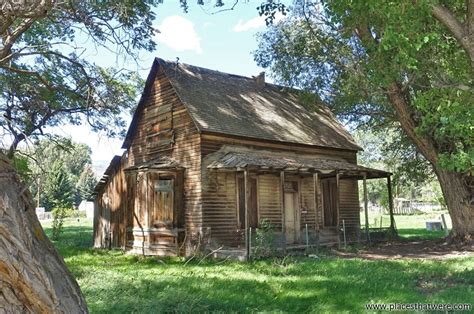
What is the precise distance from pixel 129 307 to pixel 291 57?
53.0 ft

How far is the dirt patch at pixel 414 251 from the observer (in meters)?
14.2

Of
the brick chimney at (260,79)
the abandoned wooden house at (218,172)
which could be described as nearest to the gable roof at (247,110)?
the abandoned wooden house at (218,172)

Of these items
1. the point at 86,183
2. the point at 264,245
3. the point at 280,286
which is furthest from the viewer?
the point at 86,183

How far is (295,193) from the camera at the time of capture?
1858 centimetres

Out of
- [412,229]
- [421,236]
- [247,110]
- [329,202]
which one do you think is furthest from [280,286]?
[412,229]

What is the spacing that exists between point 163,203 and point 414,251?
976cm

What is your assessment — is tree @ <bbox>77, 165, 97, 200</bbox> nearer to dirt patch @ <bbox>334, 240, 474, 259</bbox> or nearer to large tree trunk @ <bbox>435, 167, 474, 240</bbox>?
dirt patch @ <bbox>334, 240, 474, 259</bbox>

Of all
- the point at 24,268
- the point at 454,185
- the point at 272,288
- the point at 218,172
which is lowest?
the point at 272,288

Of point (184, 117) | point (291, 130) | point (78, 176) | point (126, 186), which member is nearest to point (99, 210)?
point (126, 186)

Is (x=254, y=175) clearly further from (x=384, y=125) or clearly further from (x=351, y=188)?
(x=384, y=125)

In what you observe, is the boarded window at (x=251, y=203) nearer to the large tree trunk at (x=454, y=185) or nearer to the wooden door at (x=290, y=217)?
the wooden door at (x=290, y=217)

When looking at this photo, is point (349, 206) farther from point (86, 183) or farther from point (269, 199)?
point (86, 183)

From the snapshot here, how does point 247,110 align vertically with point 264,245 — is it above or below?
above

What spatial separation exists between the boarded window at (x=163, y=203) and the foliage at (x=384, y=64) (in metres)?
8.26
